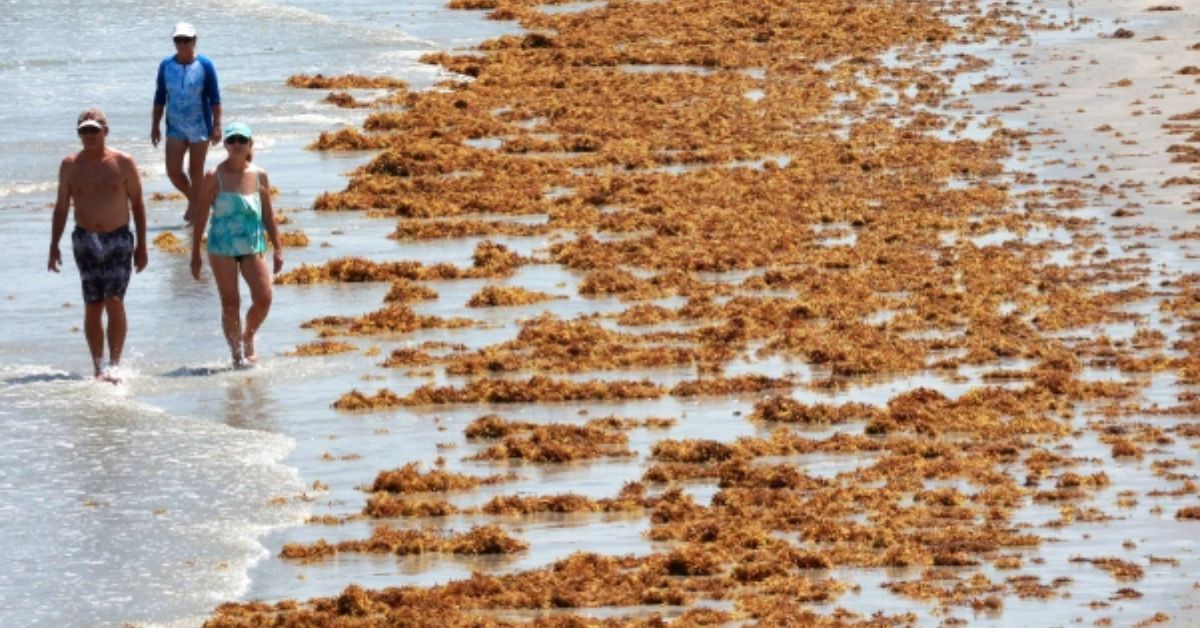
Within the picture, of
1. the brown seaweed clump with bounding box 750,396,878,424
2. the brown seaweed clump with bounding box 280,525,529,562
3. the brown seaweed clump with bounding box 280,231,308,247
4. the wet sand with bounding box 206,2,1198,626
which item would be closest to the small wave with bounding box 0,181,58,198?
the brown seaweed clump with bounding box 280,231,308,247

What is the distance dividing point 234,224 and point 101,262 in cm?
81

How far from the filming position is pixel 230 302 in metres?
13.8

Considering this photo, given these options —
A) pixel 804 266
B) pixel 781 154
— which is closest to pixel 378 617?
pixel 804 266

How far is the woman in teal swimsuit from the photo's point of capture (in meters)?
13.9

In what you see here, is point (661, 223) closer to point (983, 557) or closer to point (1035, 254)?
point (1035, 254)

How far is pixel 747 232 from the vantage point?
17.6 m

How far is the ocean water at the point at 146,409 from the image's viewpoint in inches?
398

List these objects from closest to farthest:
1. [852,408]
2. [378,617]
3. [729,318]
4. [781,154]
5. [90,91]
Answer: [378,617]
[852,408]
[729,318]
[781,154]
[90,91]

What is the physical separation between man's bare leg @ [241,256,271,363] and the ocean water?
22 cm

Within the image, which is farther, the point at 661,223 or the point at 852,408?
the point at 661,223

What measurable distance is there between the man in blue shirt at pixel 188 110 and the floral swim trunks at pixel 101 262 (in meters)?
4.10

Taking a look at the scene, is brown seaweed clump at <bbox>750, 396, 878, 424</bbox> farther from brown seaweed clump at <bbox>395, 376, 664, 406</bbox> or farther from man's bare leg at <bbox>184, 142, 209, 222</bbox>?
man's bare leg at <bbox>184, 142, 209, 222</bbox>

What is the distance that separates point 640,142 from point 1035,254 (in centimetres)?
636

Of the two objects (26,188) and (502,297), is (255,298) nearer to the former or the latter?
(502,297)
